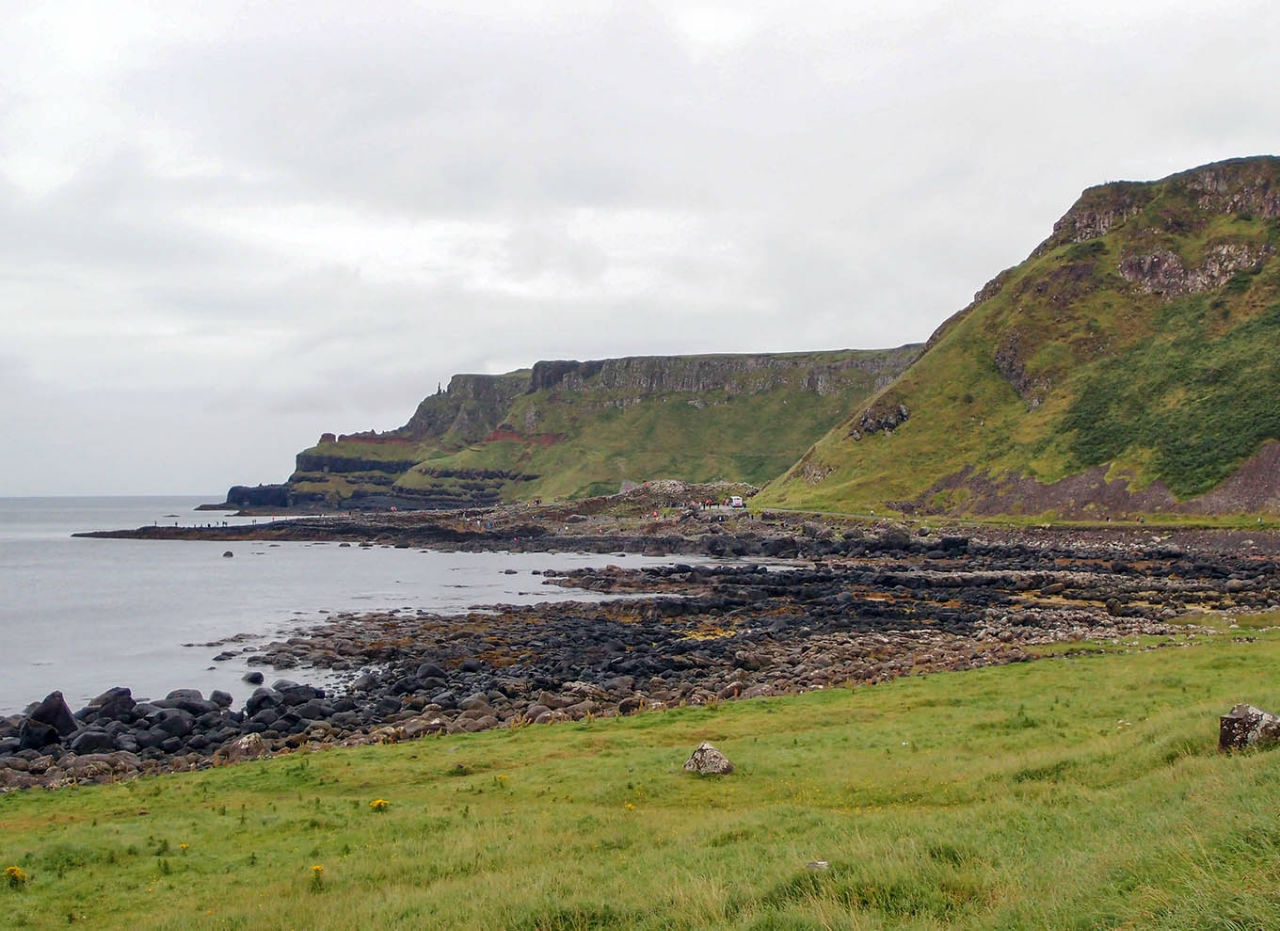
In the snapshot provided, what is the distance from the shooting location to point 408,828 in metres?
15.5

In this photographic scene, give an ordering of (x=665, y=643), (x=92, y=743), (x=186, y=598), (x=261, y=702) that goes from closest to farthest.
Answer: (x=92, y=743) < (x=261, y=702) < (x=665, y=643) < (x=186, y=598)

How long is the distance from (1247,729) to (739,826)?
823 centimetres

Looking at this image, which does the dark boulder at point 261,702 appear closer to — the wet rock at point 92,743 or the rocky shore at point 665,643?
the rocky shore at point 665,643

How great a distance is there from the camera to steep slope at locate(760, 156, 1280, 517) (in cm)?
9044

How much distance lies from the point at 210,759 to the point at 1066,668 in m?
26.4

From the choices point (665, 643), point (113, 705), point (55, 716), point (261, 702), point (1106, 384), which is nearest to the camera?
point (55, 716)

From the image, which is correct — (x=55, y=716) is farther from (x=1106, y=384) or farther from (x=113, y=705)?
(x=1106, y=384)

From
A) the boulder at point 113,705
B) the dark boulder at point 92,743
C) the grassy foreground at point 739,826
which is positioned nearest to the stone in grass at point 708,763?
the grassy foreground at point 739,826

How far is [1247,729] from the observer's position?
13.6m

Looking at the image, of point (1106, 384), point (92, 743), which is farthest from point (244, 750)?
point (1106, 384)

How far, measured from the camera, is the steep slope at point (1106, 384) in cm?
9044

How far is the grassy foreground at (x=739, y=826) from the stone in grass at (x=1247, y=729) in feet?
1.83

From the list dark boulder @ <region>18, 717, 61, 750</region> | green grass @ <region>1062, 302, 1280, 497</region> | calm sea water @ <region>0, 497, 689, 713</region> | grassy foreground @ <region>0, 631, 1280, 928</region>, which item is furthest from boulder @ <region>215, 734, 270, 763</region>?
green grass @ <region>1062, 302, 1280, 497</region>

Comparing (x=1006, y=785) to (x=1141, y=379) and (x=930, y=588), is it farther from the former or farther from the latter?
(x=1141, y=379)
